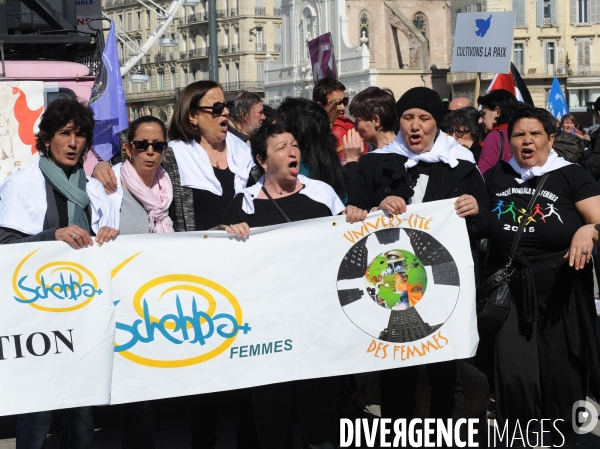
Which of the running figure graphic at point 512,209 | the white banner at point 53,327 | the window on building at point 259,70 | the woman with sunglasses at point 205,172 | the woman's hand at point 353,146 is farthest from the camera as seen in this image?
the window on building at point 259,70

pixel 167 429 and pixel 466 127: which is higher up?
pixel 466 127

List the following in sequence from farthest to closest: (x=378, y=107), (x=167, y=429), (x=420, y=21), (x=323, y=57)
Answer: (x=420, y=21)
(x=323, y=57)
(x=167, y=429)
(x=378, y=107)

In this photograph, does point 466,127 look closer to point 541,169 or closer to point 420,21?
point 541,169

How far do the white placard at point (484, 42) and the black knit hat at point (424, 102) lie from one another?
234 inches

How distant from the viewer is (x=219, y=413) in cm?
731

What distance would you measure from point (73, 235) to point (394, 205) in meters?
1.68

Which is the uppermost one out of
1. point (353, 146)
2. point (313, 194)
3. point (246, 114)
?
point (246, 114)

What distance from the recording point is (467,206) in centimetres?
577

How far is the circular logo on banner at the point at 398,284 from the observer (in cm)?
580

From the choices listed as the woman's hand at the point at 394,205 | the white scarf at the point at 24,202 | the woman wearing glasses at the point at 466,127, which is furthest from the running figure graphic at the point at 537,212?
the woman wearing glasses at the point at 466,127

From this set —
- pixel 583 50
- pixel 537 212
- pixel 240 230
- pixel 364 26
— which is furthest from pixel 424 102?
pixel 364 26

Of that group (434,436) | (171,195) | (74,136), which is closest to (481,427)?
(434,436)

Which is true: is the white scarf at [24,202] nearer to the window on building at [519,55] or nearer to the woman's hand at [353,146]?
the woman's hand at [353,146]

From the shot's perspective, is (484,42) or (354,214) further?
(484,42)
